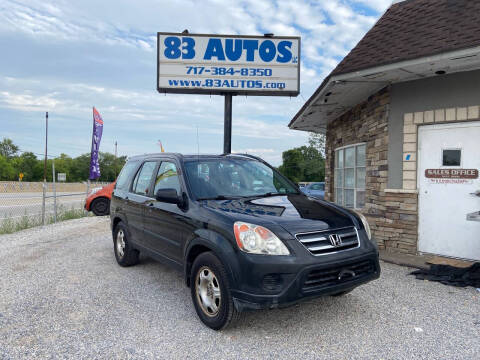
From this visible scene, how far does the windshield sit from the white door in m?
2.94

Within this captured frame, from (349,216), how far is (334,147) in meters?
6.96

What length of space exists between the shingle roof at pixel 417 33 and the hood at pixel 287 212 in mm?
3100

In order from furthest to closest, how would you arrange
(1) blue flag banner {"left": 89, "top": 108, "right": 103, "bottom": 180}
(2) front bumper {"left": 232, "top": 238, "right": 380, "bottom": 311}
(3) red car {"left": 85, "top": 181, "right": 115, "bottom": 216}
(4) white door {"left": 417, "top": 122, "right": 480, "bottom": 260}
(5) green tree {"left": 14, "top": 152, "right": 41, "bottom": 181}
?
(5) green tree {"left": 14, "top": 152, "right": 41, "bottom": 181} → (1) blue flag banner {"left": 89, "top": 108, "right": 103, "bottom": 180} → (3) red car {"left": 85, "top": 181, "right": 115, "bottom": 216} → (4) white door {"left": 417, "top": 122, "right": 480, "bottom": 260} → (2) front bumper {"left": 232, "top": 238, "right": 380, "bottom": 311}

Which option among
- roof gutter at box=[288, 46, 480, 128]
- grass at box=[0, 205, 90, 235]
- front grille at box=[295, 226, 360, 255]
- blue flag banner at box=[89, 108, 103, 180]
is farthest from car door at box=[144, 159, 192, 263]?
blue flag banner at box=[89, 108, 103, 180]

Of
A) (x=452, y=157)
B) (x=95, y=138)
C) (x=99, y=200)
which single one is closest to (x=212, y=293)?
(x=452, y=157)

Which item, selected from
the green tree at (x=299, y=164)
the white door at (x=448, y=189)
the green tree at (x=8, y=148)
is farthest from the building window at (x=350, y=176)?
the green tree at (x=8, y=148)

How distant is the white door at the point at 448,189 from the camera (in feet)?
18.5

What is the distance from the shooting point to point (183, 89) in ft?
31.7

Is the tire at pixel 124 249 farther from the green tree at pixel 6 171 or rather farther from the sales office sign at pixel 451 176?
the green tree at pixel 6 171

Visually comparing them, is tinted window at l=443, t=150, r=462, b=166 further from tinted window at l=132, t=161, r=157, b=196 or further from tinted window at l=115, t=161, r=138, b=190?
tinted window at l=115, t=161, r=138, b=190

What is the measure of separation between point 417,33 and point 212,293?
5.52 m

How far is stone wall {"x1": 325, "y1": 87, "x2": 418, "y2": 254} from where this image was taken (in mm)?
6254

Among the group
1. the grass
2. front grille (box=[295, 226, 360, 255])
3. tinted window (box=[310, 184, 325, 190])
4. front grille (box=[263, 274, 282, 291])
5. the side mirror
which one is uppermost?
the side mirror

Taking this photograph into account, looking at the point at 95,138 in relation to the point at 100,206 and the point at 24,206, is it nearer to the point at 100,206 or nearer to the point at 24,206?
the point at 100,206
